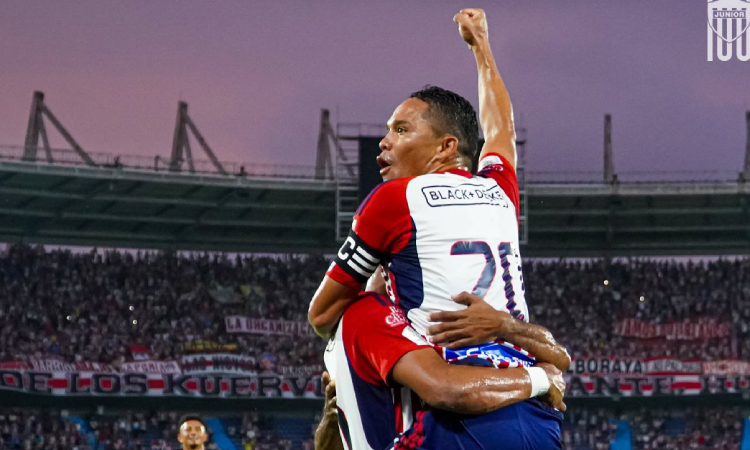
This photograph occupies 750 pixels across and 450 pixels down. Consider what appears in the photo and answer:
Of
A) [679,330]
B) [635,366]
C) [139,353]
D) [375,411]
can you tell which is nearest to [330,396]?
[375,411]

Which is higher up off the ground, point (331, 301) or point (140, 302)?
point (331, 301)

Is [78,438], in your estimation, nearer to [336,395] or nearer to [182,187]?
[182,187]

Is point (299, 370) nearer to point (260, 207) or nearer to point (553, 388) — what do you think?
point (260, 207)

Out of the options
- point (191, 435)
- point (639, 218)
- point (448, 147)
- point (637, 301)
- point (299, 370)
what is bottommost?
point (299, 370)

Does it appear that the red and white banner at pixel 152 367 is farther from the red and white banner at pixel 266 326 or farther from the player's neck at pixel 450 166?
the player's neck at pixel 450 166

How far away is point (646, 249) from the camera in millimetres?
44188

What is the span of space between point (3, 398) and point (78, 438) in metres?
3.27

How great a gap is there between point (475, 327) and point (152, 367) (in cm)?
3353

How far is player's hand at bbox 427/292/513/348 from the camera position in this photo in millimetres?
3748

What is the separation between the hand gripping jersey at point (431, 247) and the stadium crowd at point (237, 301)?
109ft

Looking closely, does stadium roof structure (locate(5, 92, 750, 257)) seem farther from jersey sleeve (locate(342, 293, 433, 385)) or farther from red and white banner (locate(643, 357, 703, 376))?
jersey sleeve (locate(342, 293, 433, 385))

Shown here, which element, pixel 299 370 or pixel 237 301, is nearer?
pixel 299 370

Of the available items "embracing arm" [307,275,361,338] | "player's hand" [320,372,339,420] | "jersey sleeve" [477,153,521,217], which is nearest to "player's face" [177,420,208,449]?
"player's hand" [320,372,339,420]

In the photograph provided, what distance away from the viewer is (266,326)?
38.5 m
